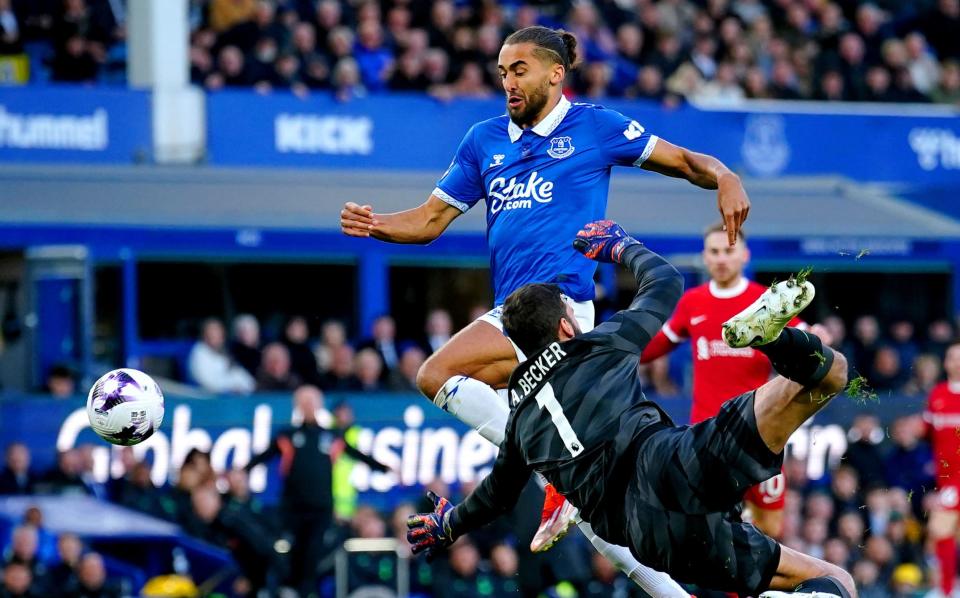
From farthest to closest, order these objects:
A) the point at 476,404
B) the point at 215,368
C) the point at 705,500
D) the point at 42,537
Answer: the point at 215,368
the point at 42,537
the point at 476,404
the point at 705,500

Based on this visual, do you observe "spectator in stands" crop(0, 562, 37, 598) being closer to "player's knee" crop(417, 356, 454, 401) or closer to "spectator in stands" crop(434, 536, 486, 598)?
"spectator in stands" crop(434, 536, 486, 598)

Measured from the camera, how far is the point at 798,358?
7305 millimetres

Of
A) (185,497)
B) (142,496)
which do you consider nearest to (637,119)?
(185,497)

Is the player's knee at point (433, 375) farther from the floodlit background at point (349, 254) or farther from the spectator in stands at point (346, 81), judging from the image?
the spectator in stands at point (346, 81)

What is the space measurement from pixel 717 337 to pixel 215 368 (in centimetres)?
808

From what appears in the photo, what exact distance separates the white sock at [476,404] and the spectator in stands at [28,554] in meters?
6.99

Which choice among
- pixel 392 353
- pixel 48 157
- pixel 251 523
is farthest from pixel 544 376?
pixel 48 157

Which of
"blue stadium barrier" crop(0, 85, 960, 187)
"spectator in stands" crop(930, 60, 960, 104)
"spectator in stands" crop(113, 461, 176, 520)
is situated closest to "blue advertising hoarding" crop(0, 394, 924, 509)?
"spectator in stands" crop(113, 461, 176, 520)

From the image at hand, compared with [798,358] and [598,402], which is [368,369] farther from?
[798,358]

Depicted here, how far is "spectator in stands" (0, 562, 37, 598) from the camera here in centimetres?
1469

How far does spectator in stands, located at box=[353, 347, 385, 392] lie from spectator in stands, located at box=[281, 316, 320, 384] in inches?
17.7

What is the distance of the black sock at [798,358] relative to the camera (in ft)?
24.0

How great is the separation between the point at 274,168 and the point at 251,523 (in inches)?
229


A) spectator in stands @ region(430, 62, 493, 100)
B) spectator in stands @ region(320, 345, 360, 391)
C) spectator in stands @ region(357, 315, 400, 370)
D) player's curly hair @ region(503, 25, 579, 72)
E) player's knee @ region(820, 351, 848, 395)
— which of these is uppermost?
player's curly hair @ region(503, 25, 579, 72)
